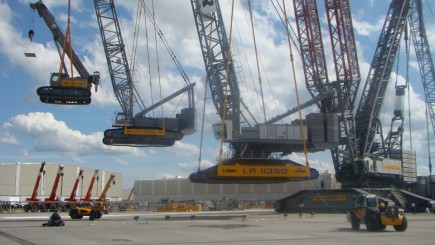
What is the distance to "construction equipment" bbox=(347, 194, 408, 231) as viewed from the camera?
87.9 feet

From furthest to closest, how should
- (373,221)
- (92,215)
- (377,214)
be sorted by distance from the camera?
1. (92,215)
2. (373,221)
3. (377,214)

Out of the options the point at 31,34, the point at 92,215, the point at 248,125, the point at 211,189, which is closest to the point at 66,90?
the point at 31,34

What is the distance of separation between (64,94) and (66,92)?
256 mm

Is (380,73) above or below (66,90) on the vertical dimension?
above

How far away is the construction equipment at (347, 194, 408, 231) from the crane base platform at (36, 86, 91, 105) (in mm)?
24225

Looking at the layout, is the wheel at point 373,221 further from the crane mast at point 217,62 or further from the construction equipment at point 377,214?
the crane mast at point 217,62

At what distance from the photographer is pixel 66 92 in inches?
1655

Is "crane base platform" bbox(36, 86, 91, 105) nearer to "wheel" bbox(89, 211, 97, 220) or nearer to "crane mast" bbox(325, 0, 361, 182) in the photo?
"wheel" bbox(89, 211, 97, 220)

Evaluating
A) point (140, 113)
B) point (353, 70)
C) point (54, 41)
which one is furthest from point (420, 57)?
point (54, 41)

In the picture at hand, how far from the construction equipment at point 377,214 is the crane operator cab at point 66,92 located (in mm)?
24323

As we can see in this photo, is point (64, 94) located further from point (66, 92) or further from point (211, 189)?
point (211, 189)

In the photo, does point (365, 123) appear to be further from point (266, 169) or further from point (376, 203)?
point (376, 203)

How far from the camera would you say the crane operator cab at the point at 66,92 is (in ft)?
138

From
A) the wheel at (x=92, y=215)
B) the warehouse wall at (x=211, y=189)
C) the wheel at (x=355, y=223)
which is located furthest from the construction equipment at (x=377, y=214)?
the warehouse wall at (x=211, y=189)
